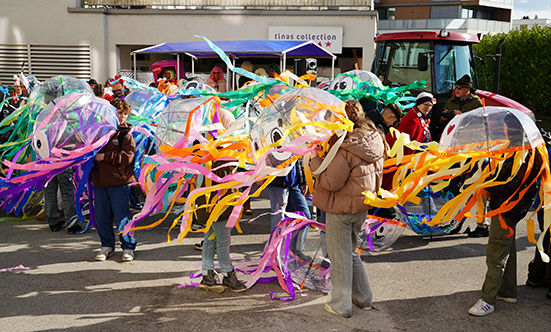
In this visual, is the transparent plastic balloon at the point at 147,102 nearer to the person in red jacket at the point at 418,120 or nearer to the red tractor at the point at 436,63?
the person in red jacket at the point at 418,120

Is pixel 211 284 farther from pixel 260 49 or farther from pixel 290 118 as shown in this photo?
pixel 260 49

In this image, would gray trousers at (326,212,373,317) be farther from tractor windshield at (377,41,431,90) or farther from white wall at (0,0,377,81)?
white wall at (0,0,377,81)

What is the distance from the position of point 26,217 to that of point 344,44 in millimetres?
13409

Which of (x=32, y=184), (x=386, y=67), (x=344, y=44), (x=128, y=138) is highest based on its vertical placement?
(x=344, y=44)

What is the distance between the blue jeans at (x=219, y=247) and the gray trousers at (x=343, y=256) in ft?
3.27

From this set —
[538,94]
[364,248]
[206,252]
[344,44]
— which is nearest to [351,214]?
[206,252]

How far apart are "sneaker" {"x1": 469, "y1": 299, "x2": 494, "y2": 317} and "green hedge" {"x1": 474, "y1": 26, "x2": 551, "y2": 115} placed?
1388 centimetres

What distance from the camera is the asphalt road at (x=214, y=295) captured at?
3.69 metres

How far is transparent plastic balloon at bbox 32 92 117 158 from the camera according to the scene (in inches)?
195

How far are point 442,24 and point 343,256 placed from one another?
128 feet

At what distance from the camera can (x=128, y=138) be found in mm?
4996

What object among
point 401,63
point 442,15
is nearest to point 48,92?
point 401,63

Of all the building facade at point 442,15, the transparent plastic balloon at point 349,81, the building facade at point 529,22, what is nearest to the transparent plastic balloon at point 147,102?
the transparent plastic balloon at point 349,81

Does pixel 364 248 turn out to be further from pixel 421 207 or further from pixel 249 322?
pixel 249 322
